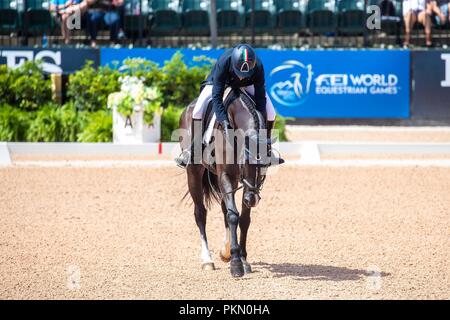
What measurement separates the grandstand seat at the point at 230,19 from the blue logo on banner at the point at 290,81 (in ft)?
5.28

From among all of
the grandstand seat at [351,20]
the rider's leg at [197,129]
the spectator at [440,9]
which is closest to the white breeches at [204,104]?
the rider's leg at [197,129]

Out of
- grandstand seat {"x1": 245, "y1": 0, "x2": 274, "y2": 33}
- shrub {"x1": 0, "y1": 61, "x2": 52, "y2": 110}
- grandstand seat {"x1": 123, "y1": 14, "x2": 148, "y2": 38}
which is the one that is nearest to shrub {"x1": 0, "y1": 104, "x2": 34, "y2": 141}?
shrub {"x1": 0, "y1": 61, "x2": 52, "y2": 110}

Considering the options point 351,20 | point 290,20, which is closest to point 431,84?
point 351,20

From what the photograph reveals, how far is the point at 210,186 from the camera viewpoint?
9430 millimetres

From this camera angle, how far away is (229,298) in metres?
7.64

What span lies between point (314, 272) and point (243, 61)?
6.84ft

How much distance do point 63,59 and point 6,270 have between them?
12.0 metres

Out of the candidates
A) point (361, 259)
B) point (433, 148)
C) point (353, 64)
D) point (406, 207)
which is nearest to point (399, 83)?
point (353, 64)

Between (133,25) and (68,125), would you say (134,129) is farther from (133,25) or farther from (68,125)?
(133,25)

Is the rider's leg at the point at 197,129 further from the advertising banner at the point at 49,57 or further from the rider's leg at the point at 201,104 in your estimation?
the advertising banner at the point at 49,57

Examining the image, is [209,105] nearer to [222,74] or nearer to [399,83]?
[222,74]

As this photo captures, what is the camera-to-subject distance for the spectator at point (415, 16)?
21000 millimetres

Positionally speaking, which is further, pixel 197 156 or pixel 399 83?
pixel 399 83

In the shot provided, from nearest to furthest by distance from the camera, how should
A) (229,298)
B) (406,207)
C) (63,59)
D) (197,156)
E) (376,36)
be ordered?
(229,298), (197,156), (406,207), (63,59), (376,36)
